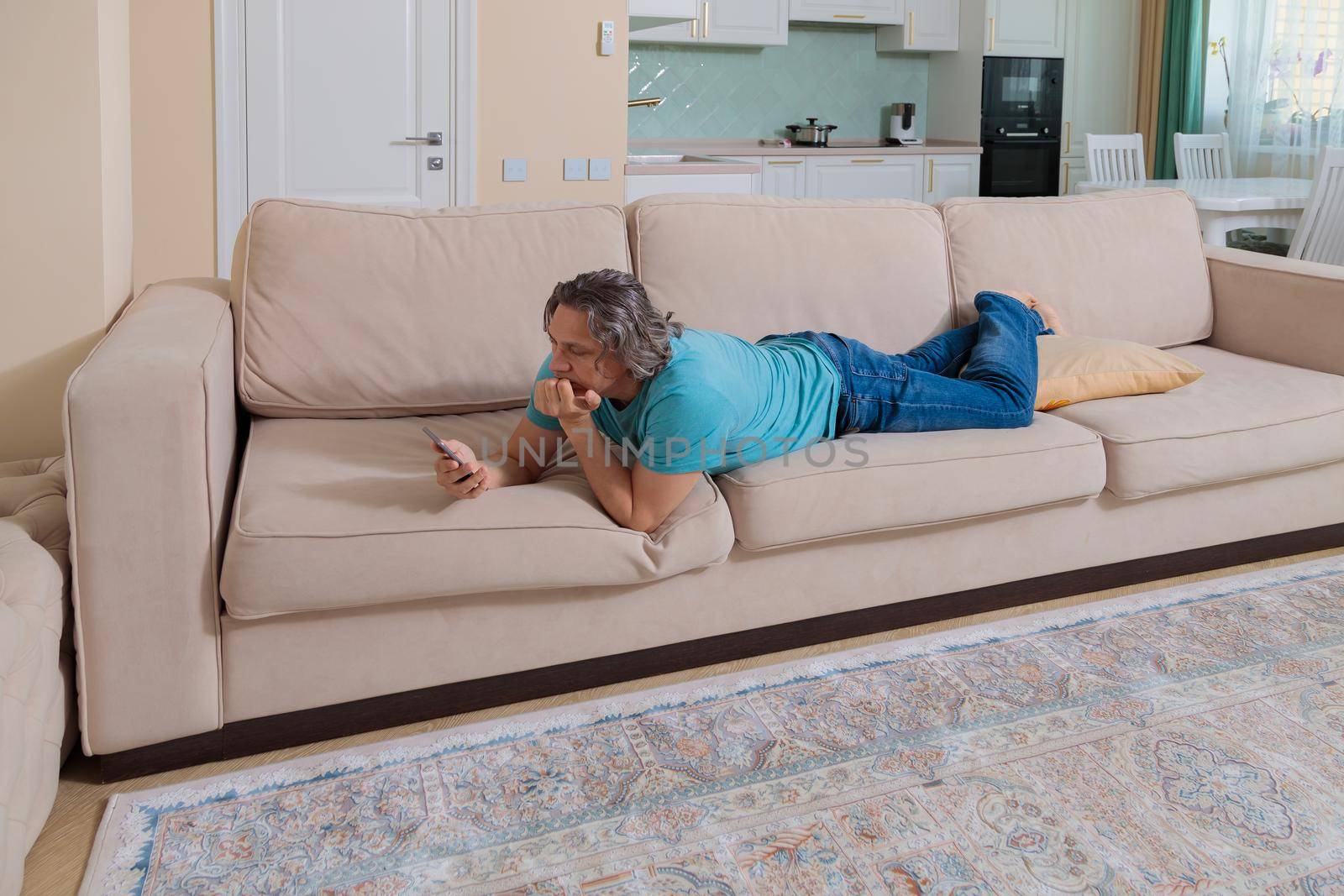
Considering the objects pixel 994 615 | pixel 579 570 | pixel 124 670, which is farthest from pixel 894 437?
pixel 124 670

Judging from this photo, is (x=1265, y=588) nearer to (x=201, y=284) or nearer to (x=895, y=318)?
(x=895, y=318)

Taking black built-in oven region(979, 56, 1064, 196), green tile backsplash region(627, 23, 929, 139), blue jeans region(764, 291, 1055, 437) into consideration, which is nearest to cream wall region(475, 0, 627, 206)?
green tile backsplash region(627, 23, 929, 139)

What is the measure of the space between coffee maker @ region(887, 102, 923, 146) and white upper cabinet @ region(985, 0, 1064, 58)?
54cm

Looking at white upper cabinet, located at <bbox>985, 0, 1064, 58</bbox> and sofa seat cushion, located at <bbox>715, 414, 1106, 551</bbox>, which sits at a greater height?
white upper cabinet, located at <bbox>985, 0, 1064, 58</bbox>

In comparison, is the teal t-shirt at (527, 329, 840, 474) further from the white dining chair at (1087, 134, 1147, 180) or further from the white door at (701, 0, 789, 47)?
the white door at (701, 0, 789, 47)

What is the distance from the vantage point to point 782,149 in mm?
6129

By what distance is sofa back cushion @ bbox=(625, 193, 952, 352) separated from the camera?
8.26 feet

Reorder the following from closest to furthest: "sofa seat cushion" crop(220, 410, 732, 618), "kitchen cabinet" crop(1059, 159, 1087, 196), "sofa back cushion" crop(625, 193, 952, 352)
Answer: "sofa seat cushion" crop(220, 410, 732, 618) → "sofa back cushion" crop(625, 193, 952, 352) → "kitchen cabinet" crop(1059, 159, 1087, 196)

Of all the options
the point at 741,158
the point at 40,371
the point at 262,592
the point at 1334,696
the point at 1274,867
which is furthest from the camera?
the point at 741,158

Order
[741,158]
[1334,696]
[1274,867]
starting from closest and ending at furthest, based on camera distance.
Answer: [1274,867] → [1334,696] → [741,158]

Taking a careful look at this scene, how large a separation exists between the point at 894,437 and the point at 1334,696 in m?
0.95

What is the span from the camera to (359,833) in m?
1.64

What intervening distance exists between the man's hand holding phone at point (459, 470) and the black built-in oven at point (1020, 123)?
539 centimetres

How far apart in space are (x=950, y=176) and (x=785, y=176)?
114 centimetres
